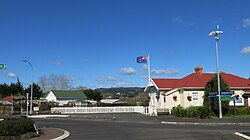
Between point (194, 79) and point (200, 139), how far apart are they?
82.3ft

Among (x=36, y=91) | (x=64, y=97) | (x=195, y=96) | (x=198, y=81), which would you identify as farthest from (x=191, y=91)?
(x=36, y=91)

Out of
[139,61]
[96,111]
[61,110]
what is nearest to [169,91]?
[139,61]

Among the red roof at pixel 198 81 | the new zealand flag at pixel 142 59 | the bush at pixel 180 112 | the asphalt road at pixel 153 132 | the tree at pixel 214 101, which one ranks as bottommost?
the asphalt road at pixel 153 132

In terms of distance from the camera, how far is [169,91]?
37.5 meters

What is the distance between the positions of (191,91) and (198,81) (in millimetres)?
2090

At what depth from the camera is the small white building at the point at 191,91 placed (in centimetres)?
3584

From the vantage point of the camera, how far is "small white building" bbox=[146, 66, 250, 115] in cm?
3584

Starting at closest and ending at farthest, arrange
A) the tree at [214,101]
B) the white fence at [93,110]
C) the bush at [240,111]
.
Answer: the tree at [214,101]
the bush at [240,111]
the white fence at [93,110]

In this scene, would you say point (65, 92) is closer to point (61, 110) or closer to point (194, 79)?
point (61, 110)

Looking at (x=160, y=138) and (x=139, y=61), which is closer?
(x=160, y=138)

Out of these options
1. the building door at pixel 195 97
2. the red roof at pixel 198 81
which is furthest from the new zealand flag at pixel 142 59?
the building door at pixel 195 97

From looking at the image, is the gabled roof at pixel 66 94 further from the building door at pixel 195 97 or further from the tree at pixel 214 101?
the tree at pixel 214 101

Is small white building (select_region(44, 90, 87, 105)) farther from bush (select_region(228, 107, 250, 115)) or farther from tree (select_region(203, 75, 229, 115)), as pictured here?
bush (select_region(228, 107, 250, 115))

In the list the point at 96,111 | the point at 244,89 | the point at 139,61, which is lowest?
the point at 96,111
